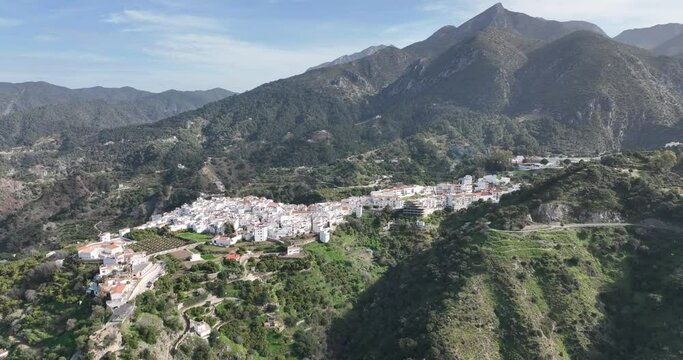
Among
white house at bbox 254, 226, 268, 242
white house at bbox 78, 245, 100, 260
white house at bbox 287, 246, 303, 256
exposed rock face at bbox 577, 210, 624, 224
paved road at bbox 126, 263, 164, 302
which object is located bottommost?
white house at bbox 287, 246, 303, 256

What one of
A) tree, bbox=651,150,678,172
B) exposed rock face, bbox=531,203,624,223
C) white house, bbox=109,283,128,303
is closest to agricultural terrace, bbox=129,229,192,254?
white house, bbox=109,283,128,303

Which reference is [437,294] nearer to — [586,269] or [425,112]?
[586,269]

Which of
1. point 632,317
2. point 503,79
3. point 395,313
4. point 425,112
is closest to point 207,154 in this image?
point 425,112

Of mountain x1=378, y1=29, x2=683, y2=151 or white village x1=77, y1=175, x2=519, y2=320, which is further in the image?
mountain x1=378, y1=29, x2=683, y2=151

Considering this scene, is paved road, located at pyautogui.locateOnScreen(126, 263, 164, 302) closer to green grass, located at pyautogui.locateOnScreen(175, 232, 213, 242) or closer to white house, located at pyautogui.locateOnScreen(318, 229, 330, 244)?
green grass, located at pyautogui.locateOnScreen(175, 232, 213, 242)

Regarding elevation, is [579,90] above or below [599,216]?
above

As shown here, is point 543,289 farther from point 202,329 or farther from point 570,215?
point 202,329

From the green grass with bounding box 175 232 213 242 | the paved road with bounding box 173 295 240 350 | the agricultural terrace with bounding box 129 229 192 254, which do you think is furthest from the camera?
the green grass with bounding box 175 232 213 242

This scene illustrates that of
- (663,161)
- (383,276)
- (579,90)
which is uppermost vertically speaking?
(579,90)

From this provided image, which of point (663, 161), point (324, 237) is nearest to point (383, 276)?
point (324, 237)

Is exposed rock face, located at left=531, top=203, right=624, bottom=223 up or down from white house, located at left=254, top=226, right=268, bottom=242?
up
